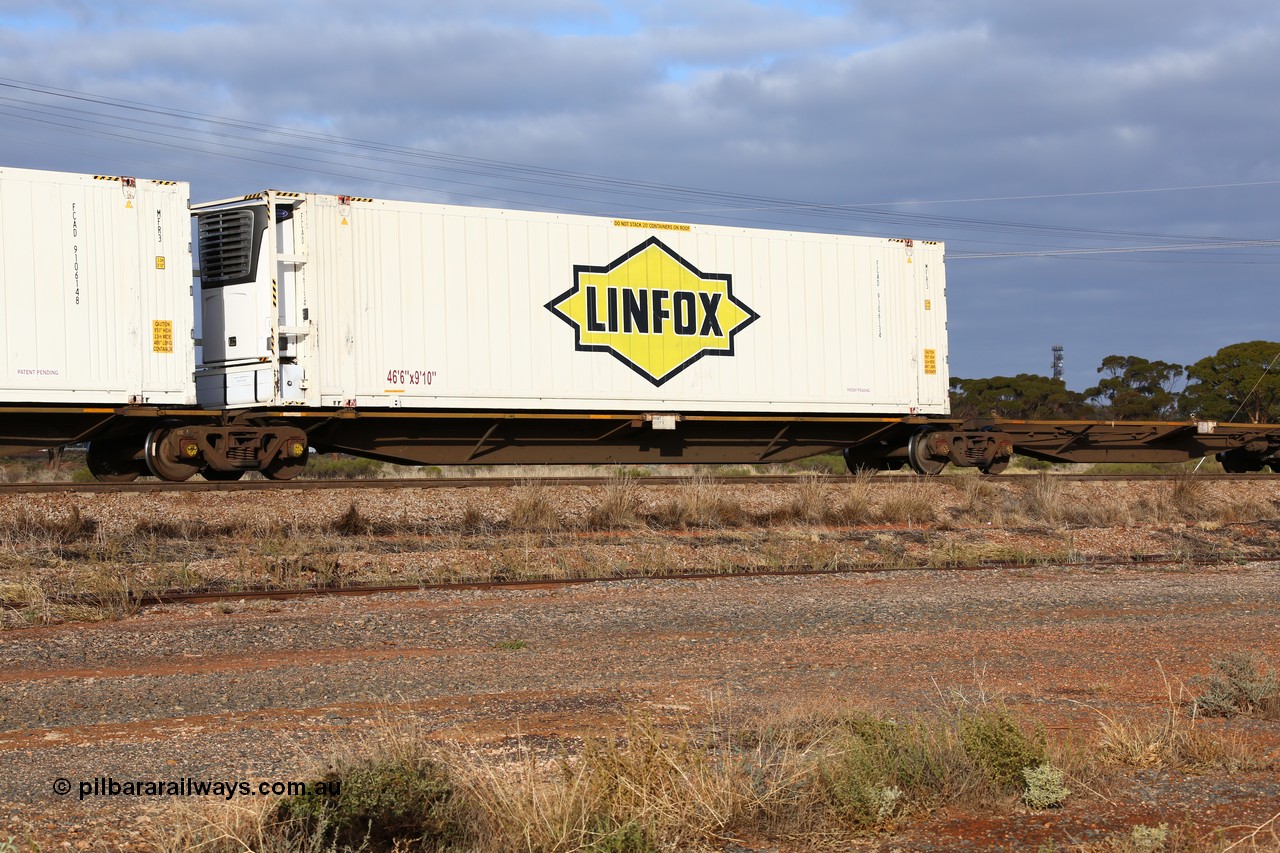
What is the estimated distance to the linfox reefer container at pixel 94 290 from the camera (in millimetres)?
13633

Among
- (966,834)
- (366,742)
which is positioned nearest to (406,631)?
(366,742)

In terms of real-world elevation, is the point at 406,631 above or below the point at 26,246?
below

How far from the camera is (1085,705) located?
243 inches

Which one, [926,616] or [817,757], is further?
[926,616]

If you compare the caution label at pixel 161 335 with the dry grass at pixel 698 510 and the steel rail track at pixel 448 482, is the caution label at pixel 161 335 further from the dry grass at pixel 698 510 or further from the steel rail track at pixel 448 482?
the dry grass at pixel 698 510

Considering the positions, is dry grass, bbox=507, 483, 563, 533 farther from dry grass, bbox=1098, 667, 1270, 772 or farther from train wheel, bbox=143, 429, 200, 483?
dry grass, bbox=1098, 667, 1270, 772

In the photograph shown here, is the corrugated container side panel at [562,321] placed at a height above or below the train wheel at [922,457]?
above

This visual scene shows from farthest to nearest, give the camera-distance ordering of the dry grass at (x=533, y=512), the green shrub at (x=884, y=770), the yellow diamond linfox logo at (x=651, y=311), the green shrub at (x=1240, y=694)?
the yellow diamond linfox logo at (x=651, y=311), the dry grass at (x=533, y=512), the green shrub at (x=1240, y=694), the green shrub at (x=884, y=770)

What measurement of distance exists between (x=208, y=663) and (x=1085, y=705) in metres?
5.00

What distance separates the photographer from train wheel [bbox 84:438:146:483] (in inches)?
602

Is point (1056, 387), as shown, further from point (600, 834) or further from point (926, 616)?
point (600, 834)

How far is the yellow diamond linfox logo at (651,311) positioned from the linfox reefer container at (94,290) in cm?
489

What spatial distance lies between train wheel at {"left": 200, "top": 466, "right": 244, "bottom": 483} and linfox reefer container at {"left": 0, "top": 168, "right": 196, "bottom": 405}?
3.83 ft

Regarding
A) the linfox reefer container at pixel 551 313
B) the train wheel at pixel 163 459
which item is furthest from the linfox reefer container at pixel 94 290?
the linfox reefer container at pixel 551 313
